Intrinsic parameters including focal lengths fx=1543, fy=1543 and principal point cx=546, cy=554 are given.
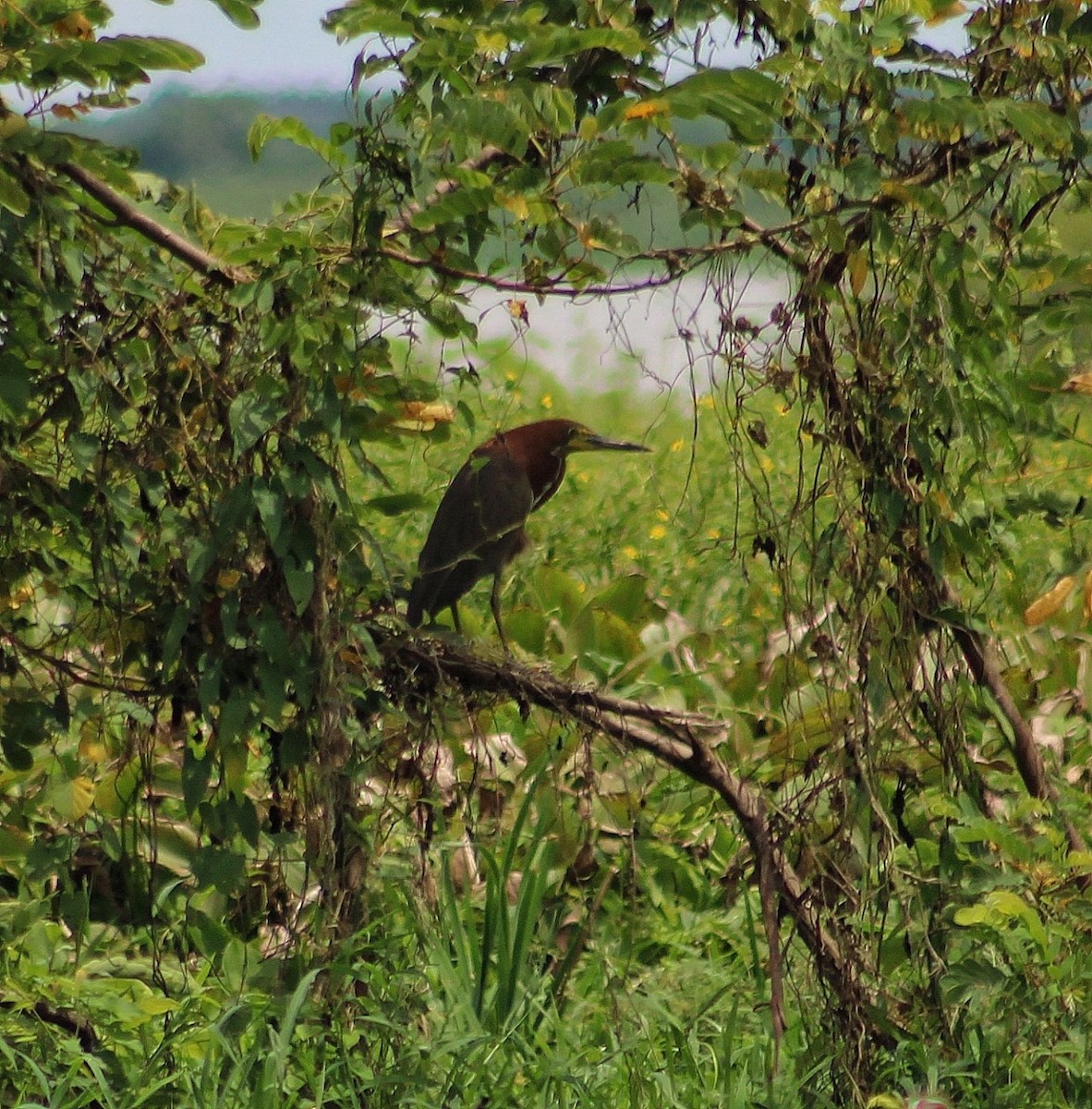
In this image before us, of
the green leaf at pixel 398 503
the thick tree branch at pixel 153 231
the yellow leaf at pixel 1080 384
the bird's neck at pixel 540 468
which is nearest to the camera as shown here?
the thick tree branch at pixel 153 231

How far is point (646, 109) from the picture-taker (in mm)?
1837

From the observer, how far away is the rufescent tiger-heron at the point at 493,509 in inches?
145

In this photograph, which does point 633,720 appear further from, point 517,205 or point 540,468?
point 540,468

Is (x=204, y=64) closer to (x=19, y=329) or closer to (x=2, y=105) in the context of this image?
(x=2, y=105)

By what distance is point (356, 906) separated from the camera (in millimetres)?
2562

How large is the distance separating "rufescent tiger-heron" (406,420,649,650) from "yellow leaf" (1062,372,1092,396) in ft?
4.42

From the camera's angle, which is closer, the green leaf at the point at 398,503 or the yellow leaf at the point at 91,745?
the green leaf at the point at 398,503

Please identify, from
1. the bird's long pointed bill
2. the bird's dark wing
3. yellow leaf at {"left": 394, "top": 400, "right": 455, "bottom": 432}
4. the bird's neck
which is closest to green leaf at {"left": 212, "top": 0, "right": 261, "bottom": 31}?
yellow leaf at {"left": 394, "top": 400, "right": 455, "bottom": 432}

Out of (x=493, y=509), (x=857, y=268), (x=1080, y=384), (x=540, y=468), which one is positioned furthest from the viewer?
(x=540, y=468)

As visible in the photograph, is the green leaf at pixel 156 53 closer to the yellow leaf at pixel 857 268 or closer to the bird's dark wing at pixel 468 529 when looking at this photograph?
the yellow leaf at pixel 857 268

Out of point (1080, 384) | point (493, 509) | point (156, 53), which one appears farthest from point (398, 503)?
point (493, 509)

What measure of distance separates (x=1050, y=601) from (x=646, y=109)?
1.18 metres

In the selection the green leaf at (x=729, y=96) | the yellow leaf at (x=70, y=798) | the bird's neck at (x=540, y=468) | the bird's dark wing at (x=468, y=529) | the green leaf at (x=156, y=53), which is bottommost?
the yellow leaf at (x=70, y=798)

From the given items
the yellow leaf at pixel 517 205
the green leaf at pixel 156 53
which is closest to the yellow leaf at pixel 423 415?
the yellow leaf at pixel 517 205
